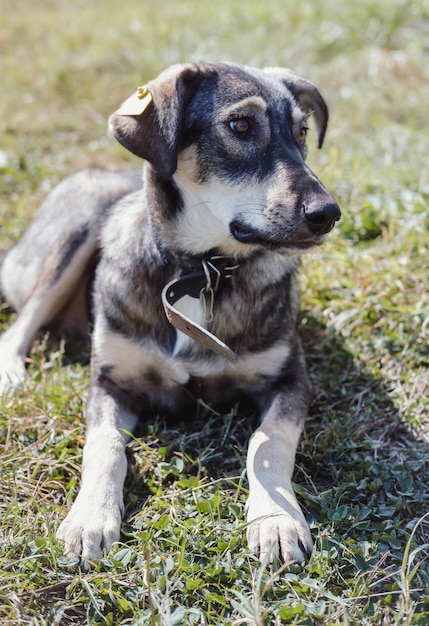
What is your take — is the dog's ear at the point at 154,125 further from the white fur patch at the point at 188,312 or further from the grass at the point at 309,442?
the grass at the point at 309,442

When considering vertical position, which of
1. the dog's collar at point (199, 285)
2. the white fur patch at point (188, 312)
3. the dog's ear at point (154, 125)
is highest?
the dog's ear at point (154, 125)

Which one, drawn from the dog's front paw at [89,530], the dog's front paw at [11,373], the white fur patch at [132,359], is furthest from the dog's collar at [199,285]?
Result: the dog's front paw at [11,373]

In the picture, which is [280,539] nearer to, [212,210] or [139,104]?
[212,210]

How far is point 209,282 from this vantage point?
10.7 feet

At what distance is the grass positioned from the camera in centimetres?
246

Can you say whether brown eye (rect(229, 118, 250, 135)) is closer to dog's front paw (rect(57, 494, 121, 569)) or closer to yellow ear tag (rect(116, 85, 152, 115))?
yellow ear tag (rect(116, 85, 152, 115))

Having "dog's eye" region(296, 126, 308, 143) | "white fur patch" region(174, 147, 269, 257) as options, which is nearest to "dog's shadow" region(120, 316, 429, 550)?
"white fur patch" region(174, 147, 269, 257)

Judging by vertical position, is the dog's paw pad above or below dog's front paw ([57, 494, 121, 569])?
above

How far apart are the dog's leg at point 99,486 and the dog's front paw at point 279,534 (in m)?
0.50

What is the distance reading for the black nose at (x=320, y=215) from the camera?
9.24 feet

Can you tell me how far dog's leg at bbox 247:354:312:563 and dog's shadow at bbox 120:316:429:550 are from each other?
100mm

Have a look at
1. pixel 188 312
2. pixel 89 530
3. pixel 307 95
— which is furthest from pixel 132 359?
pixel 307 95

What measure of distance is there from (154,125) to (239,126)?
0.35 meters

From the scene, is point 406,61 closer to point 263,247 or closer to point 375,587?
point 263,247
